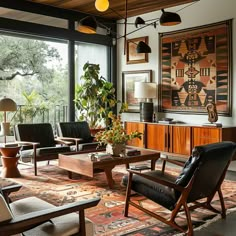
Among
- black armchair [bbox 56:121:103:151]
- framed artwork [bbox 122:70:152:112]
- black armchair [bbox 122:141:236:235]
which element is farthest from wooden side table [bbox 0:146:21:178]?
framed artwork [bbox 122:70:152:112]

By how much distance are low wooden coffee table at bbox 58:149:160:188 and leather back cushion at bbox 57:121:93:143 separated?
1.40 meters

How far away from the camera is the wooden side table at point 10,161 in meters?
5.26

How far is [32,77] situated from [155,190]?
15.1 feet

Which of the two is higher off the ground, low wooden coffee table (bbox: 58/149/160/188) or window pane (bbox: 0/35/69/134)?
window pane (bbox: 0/35/69/134)

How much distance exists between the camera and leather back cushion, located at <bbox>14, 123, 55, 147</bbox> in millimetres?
5832

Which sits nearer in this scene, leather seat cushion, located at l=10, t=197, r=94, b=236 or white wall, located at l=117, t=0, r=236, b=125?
leather seat cushion, located at l=10, t=197, r=94, b=236

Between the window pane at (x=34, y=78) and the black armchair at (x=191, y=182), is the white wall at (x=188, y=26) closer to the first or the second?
the window pane at (x=34, y=78)

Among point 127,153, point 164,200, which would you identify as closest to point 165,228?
point 164,200

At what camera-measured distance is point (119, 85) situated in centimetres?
820

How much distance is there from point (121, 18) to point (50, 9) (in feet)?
5.86

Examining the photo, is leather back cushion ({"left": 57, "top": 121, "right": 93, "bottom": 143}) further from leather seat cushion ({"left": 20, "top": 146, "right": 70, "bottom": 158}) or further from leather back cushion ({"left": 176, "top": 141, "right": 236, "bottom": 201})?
leather back cushion ({"left": 176, "top": 141, "right": 236, "bottom": 201})

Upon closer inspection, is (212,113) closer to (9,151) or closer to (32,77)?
(9,151)

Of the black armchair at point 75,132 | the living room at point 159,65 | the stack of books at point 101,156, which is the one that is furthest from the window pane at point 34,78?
the stack of books at point 101,156

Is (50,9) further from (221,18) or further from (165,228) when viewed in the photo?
(165,228)
